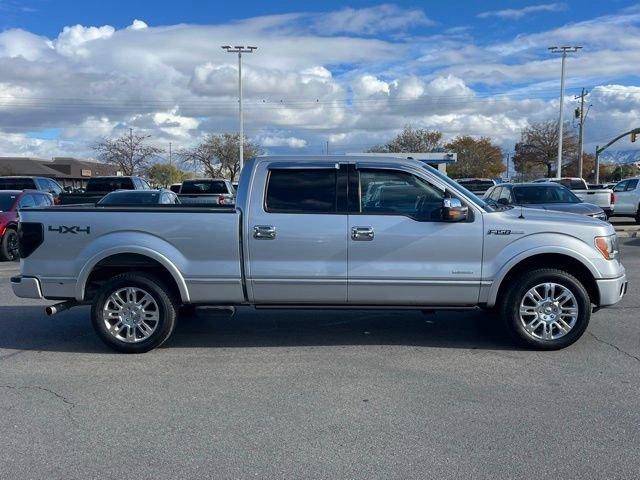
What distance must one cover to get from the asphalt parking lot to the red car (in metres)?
6.75

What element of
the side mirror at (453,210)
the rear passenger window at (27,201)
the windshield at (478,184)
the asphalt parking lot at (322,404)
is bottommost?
the asphalt parking lot at (322,404)

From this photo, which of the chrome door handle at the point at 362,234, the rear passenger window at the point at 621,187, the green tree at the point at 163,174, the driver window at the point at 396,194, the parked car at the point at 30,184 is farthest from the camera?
the green tree at the point at 163,174

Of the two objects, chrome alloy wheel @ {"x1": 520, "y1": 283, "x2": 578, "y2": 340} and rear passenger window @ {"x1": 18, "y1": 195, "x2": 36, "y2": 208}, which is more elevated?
rear passenger window @ {"x1": 18, "y1": 195, "x2": 36, "y2": 208}

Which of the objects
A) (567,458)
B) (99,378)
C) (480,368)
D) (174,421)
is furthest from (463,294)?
(99,378)

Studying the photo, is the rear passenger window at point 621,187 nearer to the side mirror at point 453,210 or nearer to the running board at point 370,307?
the running board at point 370,307

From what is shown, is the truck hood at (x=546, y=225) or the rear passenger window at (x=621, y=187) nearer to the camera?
the truck hood at (x=546, y=225)

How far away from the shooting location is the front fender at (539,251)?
18.4 ft

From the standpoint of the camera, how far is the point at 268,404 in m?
4.57

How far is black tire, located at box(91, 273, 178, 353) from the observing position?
5809 mm

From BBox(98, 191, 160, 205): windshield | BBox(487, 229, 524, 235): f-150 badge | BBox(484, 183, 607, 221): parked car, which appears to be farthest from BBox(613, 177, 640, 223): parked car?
BBox(487, 229, 524, 235): f-150 badge

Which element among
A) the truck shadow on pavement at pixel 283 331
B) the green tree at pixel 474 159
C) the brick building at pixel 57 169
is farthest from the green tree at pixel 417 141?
the truck shadow on pavement at pixel 283 331

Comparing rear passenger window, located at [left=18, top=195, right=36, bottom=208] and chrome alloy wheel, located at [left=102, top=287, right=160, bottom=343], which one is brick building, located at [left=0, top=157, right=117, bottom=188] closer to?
rear passenger window, located at [left=18, top=195, right=36, bottom=208]

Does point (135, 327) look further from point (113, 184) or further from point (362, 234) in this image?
point (113, 184)

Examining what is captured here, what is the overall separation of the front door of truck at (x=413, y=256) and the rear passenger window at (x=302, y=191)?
1.07 ft
